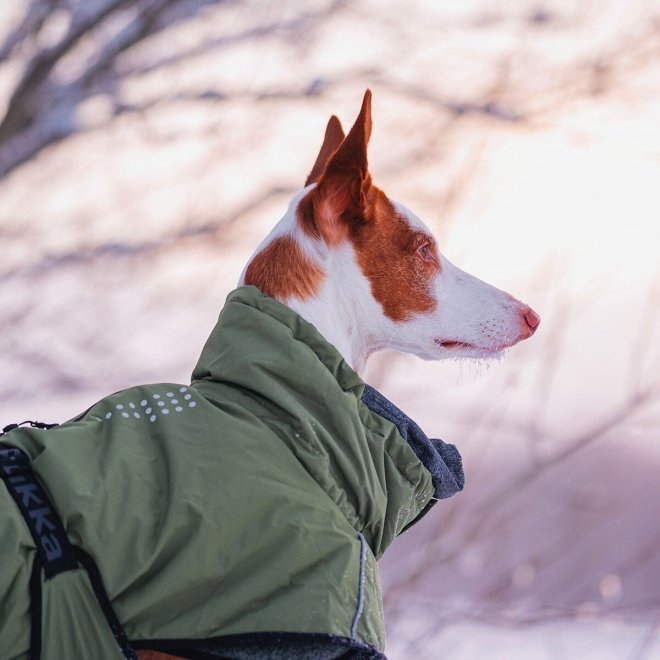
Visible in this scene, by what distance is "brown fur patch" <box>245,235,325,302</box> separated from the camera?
75.1 inches

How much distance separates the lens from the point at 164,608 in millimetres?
1466

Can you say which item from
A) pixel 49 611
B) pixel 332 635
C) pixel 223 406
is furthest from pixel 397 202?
pixel 49 611

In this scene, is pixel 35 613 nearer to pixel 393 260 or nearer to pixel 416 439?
pixel 416 439

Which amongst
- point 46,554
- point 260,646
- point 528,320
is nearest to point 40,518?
point 46,554

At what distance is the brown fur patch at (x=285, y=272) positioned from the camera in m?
1.91

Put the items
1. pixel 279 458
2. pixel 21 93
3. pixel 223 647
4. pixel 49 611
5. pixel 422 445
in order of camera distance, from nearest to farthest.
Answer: pixel 49 611, pixel 223 647, pixel 279 458, pixel 422 445, pixel 21 93

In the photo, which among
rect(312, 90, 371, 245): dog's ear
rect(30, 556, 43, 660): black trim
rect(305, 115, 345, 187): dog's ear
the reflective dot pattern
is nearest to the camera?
rect(30, 556, 43, 660): black trim

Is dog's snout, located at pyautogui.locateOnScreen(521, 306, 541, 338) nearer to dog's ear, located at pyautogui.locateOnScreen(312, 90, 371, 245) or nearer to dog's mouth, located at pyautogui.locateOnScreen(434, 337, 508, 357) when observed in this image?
dog's mouth, located at pyautogui.locateOnScreen(434, 337, 508, 357)

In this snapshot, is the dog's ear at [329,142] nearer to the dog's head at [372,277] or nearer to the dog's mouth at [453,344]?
the dog's head at [372,277]

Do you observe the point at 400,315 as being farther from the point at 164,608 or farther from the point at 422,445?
the point at 164,608

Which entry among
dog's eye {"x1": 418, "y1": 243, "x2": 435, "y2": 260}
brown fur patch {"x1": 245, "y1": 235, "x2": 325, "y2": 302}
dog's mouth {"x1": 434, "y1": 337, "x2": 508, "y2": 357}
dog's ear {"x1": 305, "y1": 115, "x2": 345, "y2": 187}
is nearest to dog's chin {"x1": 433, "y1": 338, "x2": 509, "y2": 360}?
dog's mouth {"x1": 434, "y1": 337, "x2": 508, "y2": 357}

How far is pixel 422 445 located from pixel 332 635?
497mm

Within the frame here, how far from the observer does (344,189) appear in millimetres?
1949

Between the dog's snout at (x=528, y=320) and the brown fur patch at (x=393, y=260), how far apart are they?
0.74 feet
